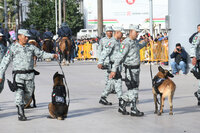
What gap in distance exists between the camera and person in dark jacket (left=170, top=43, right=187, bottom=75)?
2253 centimetres

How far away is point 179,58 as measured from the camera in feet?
74.2

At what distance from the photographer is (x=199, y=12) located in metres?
23.1

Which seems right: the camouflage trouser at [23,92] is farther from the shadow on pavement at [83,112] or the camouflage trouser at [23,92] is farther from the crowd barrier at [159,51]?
the crowd barrier at [159,51]

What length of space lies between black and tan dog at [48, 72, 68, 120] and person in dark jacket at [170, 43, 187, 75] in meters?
12.5

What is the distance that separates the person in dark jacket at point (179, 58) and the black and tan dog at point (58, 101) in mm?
12525

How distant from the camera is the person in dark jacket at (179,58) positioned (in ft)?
73.9

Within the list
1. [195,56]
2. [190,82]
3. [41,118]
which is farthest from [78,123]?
[190,82]

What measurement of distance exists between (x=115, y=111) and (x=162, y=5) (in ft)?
224

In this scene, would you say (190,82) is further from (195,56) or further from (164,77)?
(164,77)

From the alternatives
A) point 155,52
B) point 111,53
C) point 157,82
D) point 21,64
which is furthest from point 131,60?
point 155,52

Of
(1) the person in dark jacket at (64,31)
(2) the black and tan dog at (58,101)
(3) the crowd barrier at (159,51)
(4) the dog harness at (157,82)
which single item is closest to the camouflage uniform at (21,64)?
(2) the black and tan dog at (58,101)

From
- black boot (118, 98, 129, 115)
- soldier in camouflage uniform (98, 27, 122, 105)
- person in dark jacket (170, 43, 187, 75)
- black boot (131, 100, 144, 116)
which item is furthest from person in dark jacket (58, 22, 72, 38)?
black boot (131, 100, 144, 116)

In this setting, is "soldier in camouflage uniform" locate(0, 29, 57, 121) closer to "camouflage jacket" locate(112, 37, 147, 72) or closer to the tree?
"camouflage jacket" locate(112, 37, 147, 72)

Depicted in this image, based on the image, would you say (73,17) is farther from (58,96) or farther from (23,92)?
(58,96)
